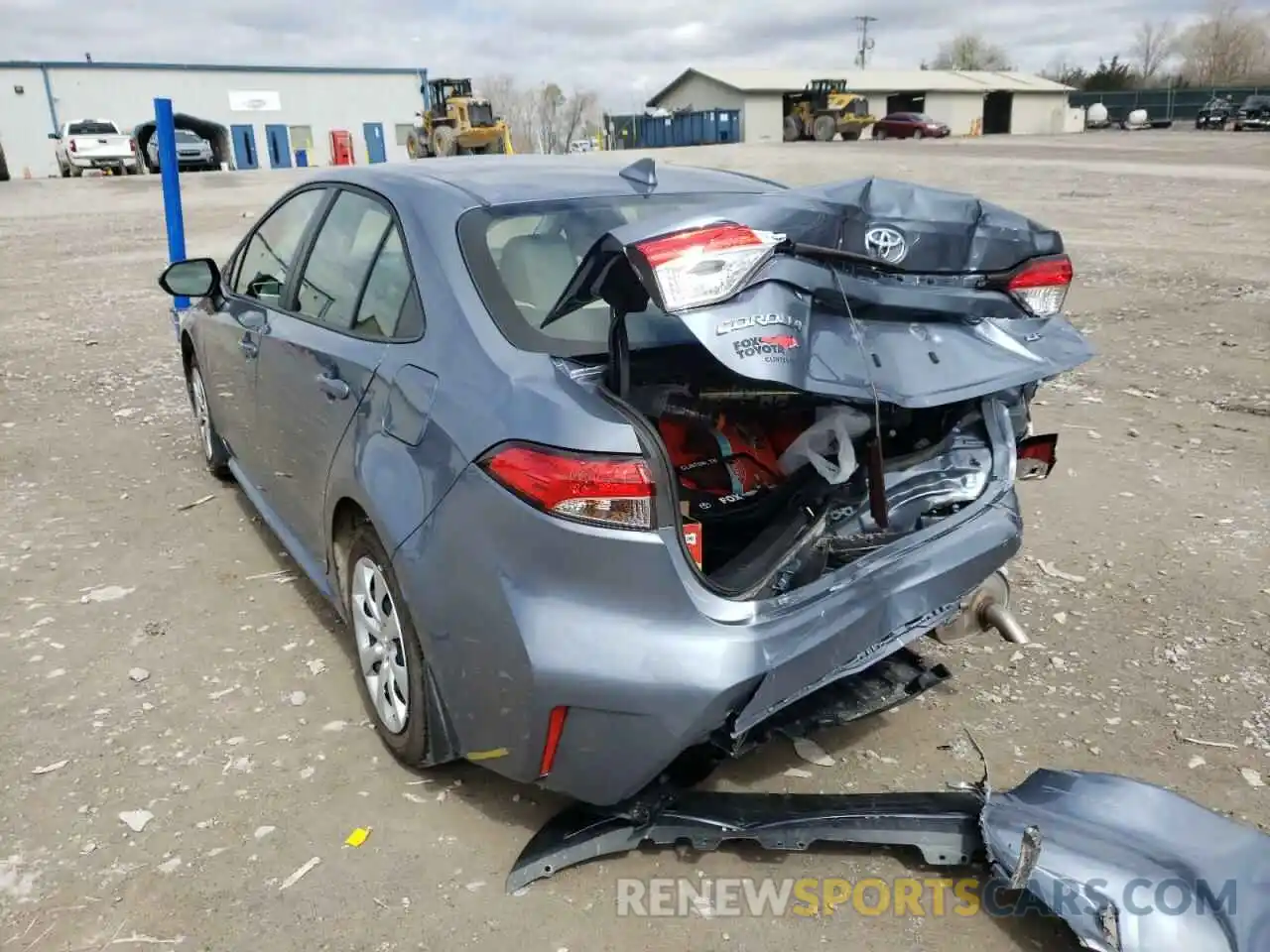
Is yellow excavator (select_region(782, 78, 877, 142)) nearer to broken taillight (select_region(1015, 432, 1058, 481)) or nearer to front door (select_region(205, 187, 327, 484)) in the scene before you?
front door (select_region(205, 187, 327, 484))

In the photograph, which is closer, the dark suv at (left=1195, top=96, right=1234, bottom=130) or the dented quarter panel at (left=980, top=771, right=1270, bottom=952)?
the dented quarter panel at (left=980, top=771, right=1270, bottom=952)

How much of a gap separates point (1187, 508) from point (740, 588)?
3.37m

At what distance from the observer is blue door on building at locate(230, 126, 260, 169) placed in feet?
164

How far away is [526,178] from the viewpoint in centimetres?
326

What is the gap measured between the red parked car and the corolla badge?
173 ft

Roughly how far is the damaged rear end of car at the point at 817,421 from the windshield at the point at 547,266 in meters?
0.02

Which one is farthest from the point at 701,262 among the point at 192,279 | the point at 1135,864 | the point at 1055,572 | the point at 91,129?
the point at 91,129

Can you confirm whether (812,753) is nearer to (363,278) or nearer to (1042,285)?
(1042,285)

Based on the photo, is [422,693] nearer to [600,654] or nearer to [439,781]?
[439,781]

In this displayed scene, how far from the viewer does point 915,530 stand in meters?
2.74

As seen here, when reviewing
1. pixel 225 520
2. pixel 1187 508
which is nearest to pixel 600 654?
pixel 225 520

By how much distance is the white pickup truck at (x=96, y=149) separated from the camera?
114 feet

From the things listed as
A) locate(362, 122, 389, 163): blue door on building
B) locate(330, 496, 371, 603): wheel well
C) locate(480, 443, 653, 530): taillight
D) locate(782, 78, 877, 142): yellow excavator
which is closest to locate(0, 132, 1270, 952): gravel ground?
locate(330, 496, 371, 603): wheel well

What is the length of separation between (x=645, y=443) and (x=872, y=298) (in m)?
0.68
